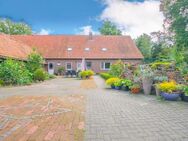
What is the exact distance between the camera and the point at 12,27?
154 feet

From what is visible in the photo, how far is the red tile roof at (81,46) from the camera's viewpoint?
103 feet

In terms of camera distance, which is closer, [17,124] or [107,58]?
[17,124]

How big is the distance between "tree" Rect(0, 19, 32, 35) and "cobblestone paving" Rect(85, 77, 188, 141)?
44.0m

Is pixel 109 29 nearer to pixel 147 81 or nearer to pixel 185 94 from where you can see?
pixel 147 81

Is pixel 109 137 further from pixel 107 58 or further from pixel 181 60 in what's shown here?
pixel 107 58

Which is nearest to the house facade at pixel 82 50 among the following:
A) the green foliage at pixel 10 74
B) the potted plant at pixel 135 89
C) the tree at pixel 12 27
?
the tree at pixel 12 27

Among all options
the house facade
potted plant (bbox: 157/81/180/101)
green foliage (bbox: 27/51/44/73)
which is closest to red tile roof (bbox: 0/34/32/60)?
green foliage (bbox: 27/51/44/73)

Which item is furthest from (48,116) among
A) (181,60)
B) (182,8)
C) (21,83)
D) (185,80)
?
(182,8)

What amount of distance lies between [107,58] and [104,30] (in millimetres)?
22139

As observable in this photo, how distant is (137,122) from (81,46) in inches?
1108

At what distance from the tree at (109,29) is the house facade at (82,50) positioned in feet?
57.3

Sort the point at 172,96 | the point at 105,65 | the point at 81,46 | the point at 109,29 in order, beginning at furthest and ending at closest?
1. the point at 109,29
2. the point at 81,46
3. the point at 105,65
4. the point at 172,96

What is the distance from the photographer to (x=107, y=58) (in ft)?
103

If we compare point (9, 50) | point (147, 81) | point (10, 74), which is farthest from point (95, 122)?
point (9, 50)
